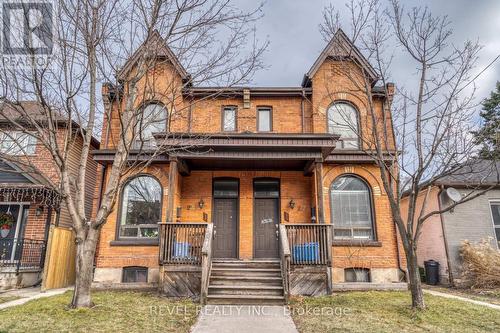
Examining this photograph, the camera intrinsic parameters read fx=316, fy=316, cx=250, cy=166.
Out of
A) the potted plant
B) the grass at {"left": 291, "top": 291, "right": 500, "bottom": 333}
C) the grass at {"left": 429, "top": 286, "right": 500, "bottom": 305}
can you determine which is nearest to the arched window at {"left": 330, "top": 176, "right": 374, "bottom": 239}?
the grass at {"left": 291, "top": 291, "right": 500, "bottom": 333}

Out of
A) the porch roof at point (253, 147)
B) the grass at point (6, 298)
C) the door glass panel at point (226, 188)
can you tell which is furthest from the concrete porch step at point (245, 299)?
the grass at point (6, 298)

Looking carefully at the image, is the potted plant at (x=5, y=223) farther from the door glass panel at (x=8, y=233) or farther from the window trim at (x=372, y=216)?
the window trim at (x=372, y=216)

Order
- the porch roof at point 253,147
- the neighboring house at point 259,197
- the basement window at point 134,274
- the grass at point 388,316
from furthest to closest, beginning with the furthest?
the basement window at point 134,274 < the porch roof at point 253,147 < the neighboring house at point 259,197 < the grass at point 388,316

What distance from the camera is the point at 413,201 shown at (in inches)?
260

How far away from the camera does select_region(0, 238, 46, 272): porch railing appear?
1055 centimetres

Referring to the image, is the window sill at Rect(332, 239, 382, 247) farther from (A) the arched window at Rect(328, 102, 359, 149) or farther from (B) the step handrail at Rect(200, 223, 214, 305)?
(B) the step handrail at Rect(200, 223, 214, 305)

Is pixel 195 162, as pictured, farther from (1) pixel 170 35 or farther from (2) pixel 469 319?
(2) pixel 469 319

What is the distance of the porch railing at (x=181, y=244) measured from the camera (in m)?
8.60

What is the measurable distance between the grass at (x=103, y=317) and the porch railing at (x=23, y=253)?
426 centimetres

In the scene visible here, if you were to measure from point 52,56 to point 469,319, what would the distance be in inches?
384

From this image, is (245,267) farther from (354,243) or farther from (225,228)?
(354,243)

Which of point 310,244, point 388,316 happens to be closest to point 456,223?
point 310,244

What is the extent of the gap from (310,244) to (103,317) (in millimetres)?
5300

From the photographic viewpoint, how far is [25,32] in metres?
6.15
